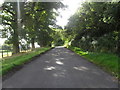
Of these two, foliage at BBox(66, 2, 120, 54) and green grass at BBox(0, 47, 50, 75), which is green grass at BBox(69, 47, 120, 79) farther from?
green grass at BBox(0, 47, 50, 75)

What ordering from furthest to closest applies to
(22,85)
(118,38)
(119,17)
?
(118,38), (119,17), (22,85)

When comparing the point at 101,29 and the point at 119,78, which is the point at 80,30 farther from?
the point at 119,78

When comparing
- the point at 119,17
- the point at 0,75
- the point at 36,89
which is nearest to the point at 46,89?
the point at 36,89

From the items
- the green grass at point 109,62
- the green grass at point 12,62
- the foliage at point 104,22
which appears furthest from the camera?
the foliage at point 104,22

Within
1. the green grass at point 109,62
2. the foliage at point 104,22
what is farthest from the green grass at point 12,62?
the foliage at point 104,22

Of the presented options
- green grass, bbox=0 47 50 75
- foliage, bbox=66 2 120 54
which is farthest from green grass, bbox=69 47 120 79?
green grass, bbox=0 47 50 75

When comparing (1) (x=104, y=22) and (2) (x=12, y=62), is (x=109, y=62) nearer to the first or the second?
(2) (x=12, y=62)

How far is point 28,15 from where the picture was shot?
18.0m

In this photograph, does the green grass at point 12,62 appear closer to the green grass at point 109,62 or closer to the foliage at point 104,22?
the green grass at point 109,62

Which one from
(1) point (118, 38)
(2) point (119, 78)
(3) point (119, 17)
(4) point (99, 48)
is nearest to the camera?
(2) point (119, 78)

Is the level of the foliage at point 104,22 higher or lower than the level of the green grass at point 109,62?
higher

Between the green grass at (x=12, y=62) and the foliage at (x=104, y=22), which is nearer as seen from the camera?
the green grass at (x=12, y=62)

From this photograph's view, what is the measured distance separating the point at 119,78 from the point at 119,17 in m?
6.04

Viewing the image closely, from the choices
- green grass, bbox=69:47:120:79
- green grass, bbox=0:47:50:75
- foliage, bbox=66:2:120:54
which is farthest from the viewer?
foliage, bbox=66:2:120:54
